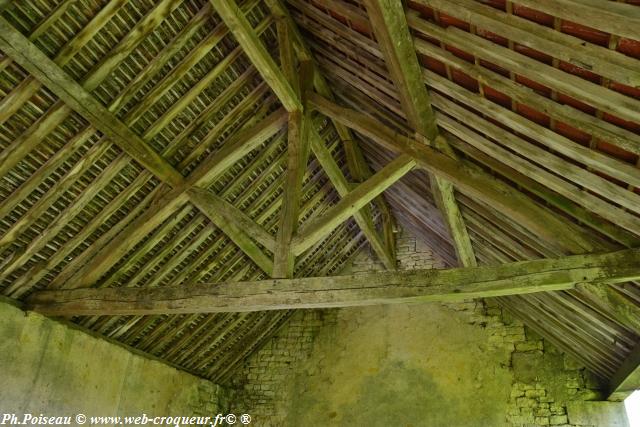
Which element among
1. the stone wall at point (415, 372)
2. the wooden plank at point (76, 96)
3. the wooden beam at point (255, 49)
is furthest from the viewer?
the stone wall at point (415, 372)

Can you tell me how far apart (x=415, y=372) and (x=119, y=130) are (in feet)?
14.5

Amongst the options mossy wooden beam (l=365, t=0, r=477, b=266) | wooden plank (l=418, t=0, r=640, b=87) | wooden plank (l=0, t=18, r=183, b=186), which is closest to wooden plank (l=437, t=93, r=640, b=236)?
mossy wooden beam (l=365, t=0, r=477, b=266)

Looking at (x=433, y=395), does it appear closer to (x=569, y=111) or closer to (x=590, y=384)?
(x=590, y=384)

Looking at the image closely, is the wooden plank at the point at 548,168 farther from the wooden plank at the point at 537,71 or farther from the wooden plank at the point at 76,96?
the wooden plank at the point at 76,96

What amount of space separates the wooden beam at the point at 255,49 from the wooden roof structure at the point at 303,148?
0.06 feet

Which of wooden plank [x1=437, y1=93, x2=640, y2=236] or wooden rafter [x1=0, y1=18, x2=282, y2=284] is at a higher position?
wooden rafter [x1=0, y1=18, x2=282, y2=284]

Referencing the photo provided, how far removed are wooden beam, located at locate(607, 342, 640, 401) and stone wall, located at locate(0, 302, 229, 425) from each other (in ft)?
15.5

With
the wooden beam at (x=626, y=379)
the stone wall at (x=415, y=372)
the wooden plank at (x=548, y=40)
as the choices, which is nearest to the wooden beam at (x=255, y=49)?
the wooden plank at (x=548, y=40)

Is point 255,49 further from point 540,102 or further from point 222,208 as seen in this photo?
point 540,102

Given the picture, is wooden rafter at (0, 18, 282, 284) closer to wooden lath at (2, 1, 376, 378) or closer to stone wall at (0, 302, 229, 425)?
wooden lath at (2, 1, 376, 378)

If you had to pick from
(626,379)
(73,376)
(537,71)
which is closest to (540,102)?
(537,71)

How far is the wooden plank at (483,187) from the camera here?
327 centimetres

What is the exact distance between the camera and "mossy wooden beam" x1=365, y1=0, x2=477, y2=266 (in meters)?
2.85

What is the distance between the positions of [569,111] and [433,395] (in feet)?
14.0
